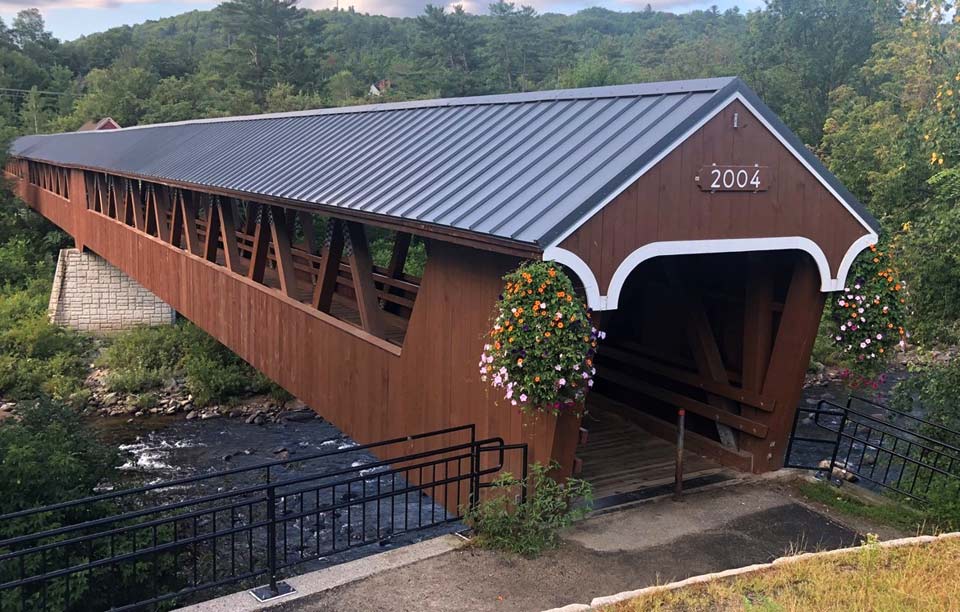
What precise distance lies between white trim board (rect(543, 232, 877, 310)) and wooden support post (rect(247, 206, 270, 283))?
22.0 feet

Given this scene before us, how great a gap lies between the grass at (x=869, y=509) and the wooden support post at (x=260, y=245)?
799 cm

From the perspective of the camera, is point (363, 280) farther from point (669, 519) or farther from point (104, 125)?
point (104, 125)

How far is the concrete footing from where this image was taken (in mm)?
27625

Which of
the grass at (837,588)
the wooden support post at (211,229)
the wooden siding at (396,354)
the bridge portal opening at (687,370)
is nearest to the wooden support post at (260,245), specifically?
the wooden siding at (396,354)

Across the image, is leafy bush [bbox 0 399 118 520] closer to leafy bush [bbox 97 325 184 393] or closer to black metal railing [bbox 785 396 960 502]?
black metal railing [bbox 785 396 960 502]

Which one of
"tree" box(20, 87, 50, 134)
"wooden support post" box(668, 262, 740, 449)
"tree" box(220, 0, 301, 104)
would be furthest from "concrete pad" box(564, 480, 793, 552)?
"tree" box(20, 87, 50, 134)

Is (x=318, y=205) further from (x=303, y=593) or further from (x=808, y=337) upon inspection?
(x=808, y=337)

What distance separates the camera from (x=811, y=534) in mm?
7328

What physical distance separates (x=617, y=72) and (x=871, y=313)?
55117mm

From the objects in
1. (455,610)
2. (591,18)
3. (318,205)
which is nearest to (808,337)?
(455,610)

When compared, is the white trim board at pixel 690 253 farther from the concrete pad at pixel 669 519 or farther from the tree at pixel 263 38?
the tree at pixel 263 38

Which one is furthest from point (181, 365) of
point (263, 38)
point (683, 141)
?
point (263, 38)

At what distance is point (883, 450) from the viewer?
322 inches

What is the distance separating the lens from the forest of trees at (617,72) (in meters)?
12.4
